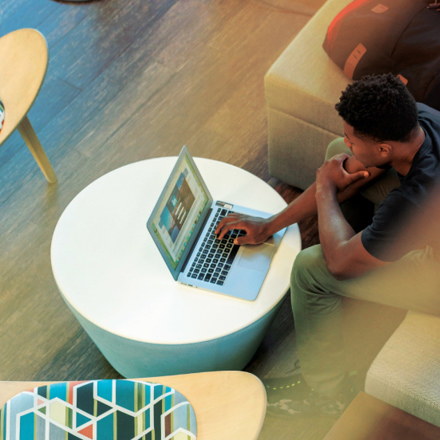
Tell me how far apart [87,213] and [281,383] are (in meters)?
0.79

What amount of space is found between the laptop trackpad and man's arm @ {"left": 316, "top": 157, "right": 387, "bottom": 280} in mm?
176

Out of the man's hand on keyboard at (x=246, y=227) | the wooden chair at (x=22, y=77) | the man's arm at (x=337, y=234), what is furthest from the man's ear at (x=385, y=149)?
the wooden chair at (x=22, y=77)

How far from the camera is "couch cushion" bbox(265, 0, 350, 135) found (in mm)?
2064

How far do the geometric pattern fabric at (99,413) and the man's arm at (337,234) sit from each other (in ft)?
1.66

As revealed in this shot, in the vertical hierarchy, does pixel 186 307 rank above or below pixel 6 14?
below

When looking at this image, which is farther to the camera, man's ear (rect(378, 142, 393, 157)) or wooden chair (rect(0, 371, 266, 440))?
man's ear (rect(378, 142, 393, 157))

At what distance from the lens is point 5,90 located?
7.16ft

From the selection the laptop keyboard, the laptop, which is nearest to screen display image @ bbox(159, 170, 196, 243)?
the laptop

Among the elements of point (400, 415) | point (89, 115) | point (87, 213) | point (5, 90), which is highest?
point (5, 90)

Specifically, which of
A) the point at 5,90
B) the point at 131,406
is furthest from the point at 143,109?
the point at 131,406

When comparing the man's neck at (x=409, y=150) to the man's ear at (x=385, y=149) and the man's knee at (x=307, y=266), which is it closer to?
the man's ear at (x=385, y=149)

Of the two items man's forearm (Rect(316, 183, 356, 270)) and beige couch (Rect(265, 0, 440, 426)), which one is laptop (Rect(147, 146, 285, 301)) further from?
beige couch (Rect(265, 0, 440, 426))

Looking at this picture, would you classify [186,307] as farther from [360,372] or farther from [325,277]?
[360,372]

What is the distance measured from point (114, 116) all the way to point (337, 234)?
1.42m
